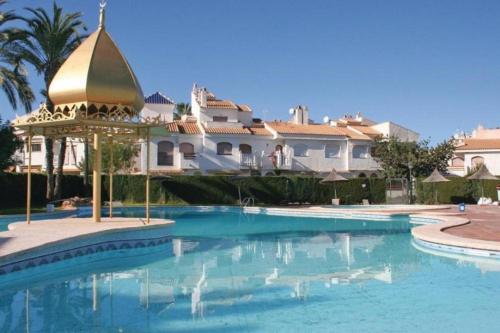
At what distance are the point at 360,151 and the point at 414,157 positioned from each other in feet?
24.2

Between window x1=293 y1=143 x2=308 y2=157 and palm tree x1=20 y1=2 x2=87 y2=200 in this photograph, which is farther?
window x1=293 y1=143 x2=308 y2=157

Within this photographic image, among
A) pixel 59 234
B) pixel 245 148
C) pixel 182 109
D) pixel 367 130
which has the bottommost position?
pixel 59 234

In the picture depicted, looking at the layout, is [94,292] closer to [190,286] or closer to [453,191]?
[190,286]

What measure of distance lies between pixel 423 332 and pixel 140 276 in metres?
5.94

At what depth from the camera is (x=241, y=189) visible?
3666 centimetres

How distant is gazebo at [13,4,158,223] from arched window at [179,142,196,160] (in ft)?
87.5

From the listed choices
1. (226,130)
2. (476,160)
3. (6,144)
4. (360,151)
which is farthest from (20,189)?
(476,160)

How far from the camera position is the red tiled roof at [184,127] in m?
42.3

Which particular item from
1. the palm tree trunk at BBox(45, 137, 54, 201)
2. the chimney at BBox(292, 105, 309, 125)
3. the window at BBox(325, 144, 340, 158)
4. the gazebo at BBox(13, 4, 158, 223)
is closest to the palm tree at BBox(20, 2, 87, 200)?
the palm tree trunk at BBox(45, 137, 54, 201)

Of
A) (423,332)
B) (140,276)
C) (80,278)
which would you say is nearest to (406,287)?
(423,332)

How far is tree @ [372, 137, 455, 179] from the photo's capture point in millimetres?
42156

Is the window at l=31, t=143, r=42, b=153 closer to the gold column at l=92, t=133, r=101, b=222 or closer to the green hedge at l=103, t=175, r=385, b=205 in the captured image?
the green hedge at l=103, t=175, r=385, b=205

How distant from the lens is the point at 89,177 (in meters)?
34.2

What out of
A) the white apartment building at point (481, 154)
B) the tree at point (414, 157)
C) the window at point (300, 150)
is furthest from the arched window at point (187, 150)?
the white apartment building at point (481, 154)
